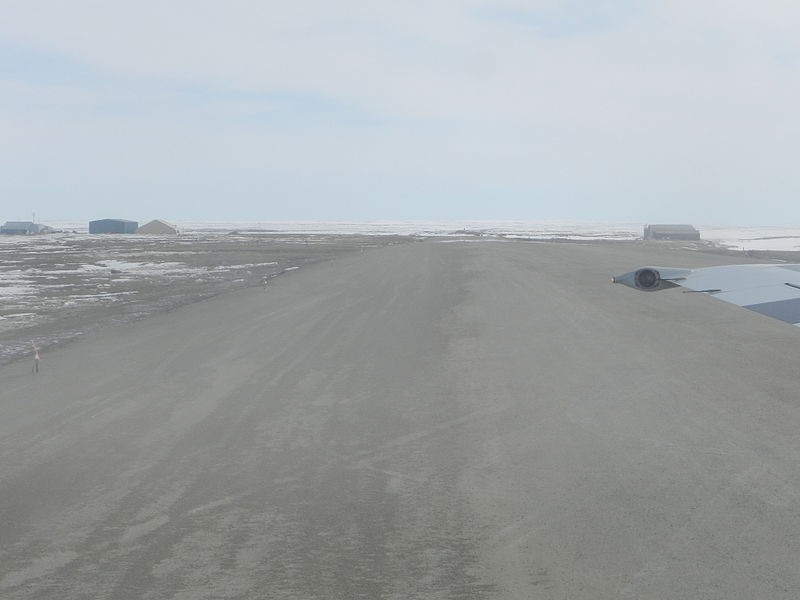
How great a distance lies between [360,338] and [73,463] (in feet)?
44.8

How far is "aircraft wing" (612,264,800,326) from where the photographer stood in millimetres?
11281

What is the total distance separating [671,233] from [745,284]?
138m

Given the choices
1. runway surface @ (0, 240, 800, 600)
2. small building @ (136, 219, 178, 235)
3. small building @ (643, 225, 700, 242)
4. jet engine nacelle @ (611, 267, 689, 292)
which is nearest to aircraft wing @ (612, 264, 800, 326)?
jet engine nacelle @ (611, 267, 689, 292)

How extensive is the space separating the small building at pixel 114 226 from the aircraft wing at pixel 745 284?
180m

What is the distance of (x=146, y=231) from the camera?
17475 centimetres

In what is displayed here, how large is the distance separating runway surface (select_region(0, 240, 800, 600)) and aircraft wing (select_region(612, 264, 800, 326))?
252cm

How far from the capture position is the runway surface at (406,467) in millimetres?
8234

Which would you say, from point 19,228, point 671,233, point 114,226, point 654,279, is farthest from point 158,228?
point 654,279

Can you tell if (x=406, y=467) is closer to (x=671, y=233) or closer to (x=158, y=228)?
(x=671, y=233)

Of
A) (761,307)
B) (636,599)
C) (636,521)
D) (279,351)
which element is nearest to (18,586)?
(636,599)

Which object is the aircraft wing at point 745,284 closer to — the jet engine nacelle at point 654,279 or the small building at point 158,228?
the jet engine nacelle at point 654,279

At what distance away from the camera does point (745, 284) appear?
42.7 feet

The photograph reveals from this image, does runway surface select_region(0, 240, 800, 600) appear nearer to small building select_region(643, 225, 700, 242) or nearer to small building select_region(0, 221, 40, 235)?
small building select_region(643, 225, 700, 242)

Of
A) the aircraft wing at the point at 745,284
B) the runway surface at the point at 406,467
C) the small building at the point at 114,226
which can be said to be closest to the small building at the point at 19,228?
the small building at the point at 114,226
